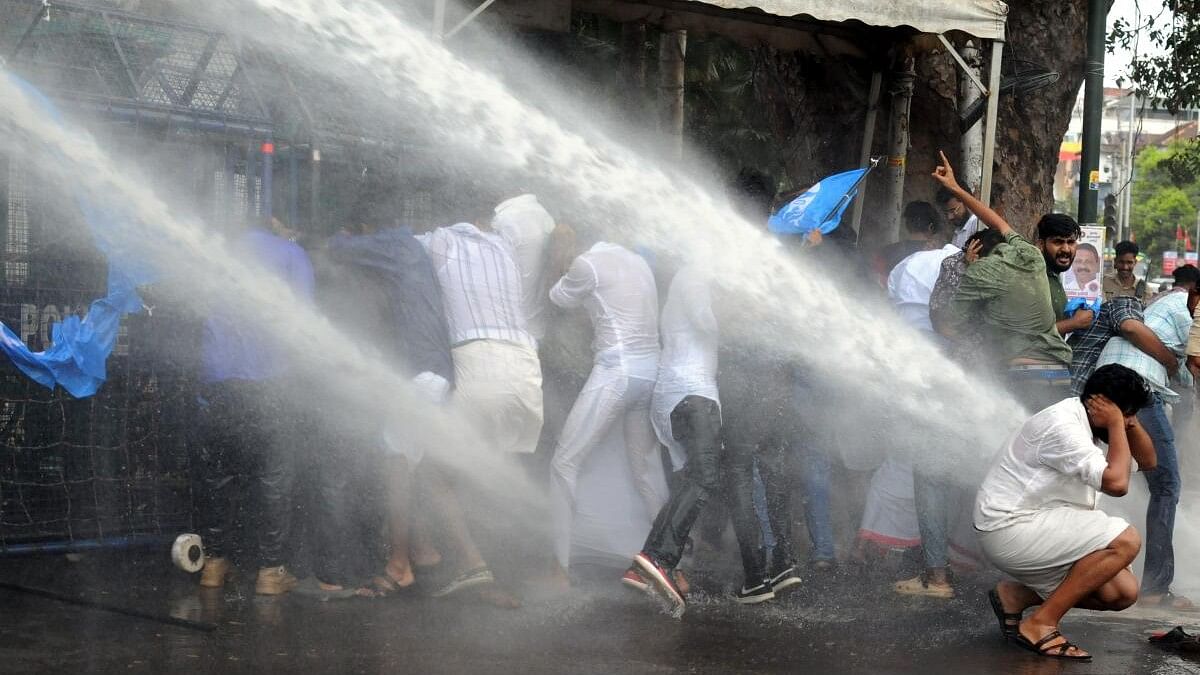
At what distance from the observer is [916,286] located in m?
6.79

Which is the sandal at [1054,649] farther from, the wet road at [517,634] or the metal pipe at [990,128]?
the metal pipe at [990,128]

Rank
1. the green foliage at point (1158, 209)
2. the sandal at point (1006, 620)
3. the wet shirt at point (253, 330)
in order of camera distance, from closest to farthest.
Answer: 1. the sandal at point (1006, 620)
2. the wet shirt at point (253, 330)
3. the green foliage at point (1158, 209)

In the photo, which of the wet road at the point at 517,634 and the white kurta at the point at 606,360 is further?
the white kurta at the point at 606,360

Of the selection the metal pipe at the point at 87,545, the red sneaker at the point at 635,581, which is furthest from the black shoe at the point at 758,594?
the metal pipe at the point at 87,545

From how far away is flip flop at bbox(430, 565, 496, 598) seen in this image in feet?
18.8

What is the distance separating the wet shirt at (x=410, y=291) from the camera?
19.2 feet

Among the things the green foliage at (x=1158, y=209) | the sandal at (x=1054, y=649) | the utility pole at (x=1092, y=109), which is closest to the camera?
the sandal at (x=1054, y=649)

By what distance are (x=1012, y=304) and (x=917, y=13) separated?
2740mm

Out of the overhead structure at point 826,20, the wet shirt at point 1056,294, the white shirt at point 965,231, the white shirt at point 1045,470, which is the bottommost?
the white shirt at point 1045,470

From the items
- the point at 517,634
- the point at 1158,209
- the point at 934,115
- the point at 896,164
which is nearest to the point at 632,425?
the point at 517,634

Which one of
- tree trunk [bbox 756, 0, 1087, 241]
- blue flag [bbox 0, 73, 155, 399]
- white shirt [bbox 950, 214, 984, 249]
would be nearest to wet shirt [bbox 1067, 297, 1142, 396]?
white shirt [bbox 950, 214, 984, 249]

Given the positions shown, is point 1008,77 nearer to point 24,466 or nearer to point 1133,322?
point 1133,322

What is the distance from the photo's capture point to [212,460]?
570cm

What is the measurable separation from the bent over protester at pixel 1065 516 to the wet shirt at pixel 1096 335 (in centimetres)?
130
